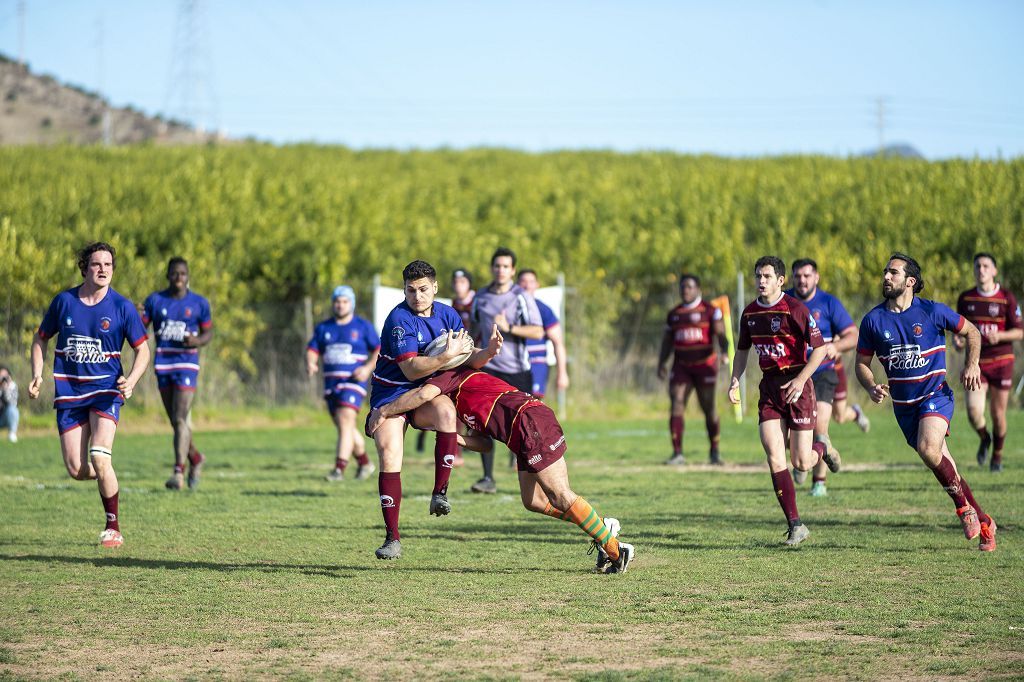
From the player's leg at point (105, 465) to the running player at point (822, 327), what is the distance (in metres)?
6.32

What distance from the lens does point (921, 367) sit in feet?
29.7

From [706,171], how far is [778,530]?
3510 cm

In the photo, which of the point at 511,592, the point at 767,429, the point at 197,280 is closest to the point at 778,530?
the point at 767,429

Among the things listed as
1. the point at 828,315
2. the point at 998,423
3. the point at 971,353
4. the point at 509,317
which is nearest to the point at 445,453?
the point at 971,353

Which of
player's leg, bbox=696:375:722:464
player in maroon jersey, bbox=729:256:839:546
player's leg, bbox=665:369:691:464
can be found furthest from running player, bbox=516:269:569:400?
player in maroon jersey, bbox=729:256:839:546

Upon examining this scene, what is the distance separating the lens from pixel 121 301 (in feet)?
31.5

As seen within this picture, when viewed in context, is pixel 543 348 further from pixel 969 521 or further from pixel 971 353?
pixel 969 521

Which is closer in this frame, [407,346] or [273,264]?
[407,346]

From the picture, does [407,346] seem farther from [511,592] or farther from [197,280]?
[197,280]

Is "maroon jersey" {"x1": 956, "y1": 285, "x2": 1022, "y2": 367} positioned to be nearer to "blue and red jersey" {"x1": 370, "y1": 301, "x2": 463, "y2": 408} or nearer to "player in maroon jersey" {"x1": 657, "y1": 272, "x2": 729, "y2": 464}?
"player in maroon jersey" {"x1": 657, "y1": 272, "x2": 729, "y2": 464}

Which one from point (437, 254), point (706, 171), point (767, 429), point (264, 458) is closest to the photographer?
point (767, 429)

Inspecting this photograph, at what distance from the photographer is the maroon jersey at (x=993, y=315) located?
542 inches

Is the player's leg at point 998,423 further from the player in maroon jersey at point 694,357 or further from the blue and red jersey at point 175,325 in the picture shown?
the blue and red jersey at point 175,325

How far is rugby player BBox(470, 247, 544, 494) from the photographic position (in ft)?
41.2
